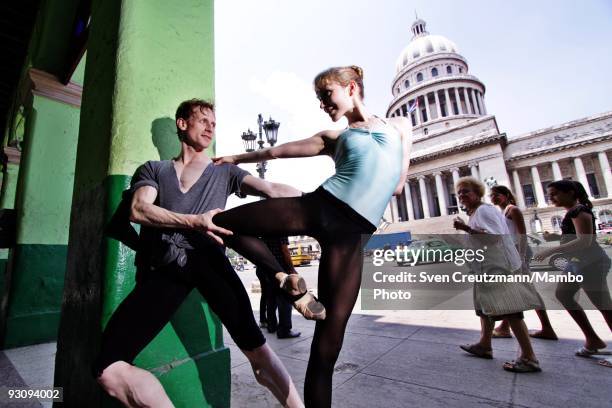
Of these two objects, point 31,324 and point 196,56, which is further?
point 31,324

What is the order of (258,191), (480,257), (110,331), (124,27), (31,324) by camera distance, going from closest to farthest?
(110,331)
(258,191)
(124,27)
(480,257)
(31,324)

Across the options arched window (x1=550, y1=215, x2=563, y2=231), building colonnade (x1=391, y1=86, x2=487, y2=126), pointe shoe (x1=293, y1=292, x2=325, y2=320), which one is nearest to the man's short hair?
pointe shoe (x1=293, y1=292, x2=325, y2=320)

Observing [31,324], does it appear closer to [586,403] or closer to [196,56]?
[196,56]

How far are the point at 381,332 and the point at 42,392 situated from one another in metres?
3.79

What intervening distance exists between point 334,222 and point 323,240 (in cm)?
10

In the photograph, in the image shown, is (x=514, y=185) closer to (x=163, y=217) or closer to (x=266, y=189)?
(x=266, y=189)

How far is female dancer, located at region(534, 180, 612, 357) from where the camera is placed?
297cm

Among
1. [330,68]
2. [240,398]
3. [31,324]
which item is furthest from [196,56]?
[31,324]

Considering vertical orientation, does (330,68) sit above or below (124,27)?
below

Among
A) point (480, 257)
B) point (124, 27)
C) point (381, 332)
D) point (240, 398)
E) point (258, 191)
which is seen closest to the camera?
point (258, 191)

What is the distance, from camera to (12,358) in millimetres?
3416

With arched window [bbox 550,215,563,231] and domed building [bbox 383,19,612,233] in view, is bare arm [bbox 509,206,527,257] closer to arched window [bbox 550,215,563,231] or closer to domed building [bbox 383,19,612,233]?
domed building [bbox 383,19,612,233]

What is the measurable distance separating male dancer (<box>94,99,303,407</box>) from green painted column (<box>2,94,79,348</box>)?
3653 mm

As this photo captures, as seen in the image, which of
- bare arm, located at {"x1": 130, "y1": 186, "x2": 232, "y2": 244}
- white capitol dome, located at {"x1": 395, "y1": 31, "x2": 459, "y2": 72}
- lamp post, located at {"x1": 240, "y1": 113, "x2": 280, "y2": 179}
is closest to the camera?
bare arm, located at {"x1": 130, "y1": 186, "x2": 232, "y2": 244}
